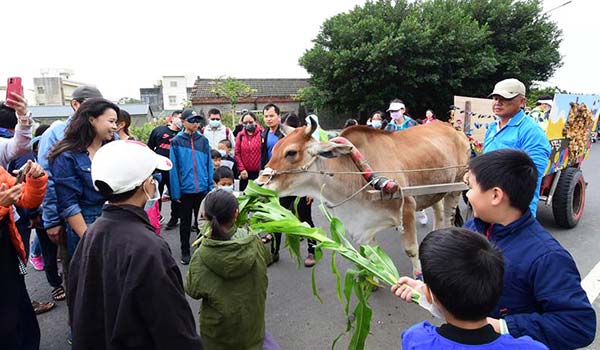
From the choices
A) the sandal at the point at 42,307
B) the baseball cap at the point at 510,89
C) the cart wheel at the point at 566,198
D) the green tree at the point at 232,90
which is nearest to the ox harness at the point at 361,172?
the baseball cap at the point at 510,89

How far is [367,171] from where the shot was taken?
3682 mm

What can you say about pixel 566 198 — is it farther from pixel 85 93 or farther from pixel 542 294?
pixel 85 93

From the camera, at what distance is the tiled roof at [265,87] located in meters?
26.8

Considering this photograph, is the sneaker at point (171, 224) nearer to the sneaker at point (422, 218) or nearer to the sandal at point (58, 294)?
the sandal at point (58, 294)

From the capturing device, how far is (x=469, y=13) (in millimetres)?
19109

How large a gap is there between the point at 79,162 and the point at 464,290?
9.34ft

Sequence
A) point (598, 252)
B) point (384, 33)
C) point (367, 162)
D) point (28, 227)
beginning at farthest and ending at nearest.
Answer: point (384, 33) < point (598, 252) < point (367, 162) < point (28, 227)

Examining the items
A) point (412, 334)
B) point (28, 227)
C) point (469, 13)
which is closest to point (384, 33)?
point (469, 13)

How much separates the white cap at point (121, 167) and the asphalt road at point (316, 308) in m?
2.26

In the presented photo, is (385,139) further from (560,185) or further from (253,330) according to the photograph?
(560,185)

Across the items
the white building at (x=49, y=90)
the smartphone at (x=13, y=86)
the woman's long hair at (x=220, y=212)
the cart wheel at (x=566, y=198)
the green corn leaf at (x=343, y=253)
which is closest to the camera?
the green corn leaf at (x=343, y=253)

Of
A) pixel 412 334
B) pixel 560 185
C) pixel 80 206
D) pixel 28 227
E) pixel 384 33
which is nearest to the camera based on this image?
pixel 412 334

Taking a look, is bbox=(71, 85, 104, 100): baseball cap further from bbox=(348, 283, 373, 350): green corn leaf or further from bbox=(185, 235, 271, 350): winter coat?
bbox=(348, 283, 373, 350): green corn leaf

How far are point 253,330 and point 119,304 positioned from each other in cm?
128
